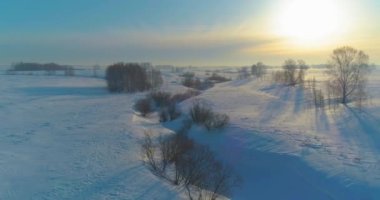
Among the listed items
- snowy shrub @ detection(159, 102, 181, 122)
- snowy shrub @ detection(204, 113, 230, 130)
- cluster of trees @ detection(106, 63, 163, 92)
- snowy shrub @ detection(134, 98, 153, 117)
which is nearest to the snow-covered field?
snowy shrub @ detection(204, 113, 230, 130)

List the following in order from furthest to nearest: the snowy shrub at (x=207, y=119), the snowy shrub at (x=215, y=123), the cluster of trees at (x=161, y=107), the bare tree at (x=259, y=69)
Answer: the bare tree at (x=259, y=69)
the cluster of trees at (x=161, y=107)
the snowy shrub at (x=207, y=119)
the snowy shrub at (x=215, y=123)

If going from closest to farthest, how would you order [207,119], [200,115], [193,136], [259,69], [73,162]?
[73,162]
[193,136]
[207,119]
[200,115]
[259,69]

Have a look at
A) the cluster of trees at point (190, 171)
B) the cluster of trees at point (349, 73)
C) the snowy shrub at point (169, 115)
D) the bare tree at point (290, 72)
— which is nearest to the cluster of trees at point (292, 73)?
the bare tree at point (290, 72)

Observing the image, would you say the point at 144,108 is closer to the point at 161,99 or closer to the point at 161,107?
the point at 161,107

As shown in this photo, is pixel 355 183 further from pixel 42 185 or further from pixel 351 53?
pixel 351 53

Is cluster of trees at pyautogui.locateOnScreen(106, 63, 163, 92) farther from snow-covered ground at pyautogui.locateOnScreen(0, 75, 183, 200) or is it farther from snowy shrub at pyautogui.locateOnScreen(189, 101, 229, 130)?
snow-covered ground at pyautogui.locateOnScreen(0, 75, 183, 200)

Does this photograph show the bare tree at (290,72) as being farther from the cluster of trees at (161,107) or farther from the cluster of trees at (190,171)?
the cluster of trees at (190,171)

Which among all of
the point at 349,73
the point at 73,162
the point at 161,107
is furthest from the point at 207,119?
the point at 349,73
